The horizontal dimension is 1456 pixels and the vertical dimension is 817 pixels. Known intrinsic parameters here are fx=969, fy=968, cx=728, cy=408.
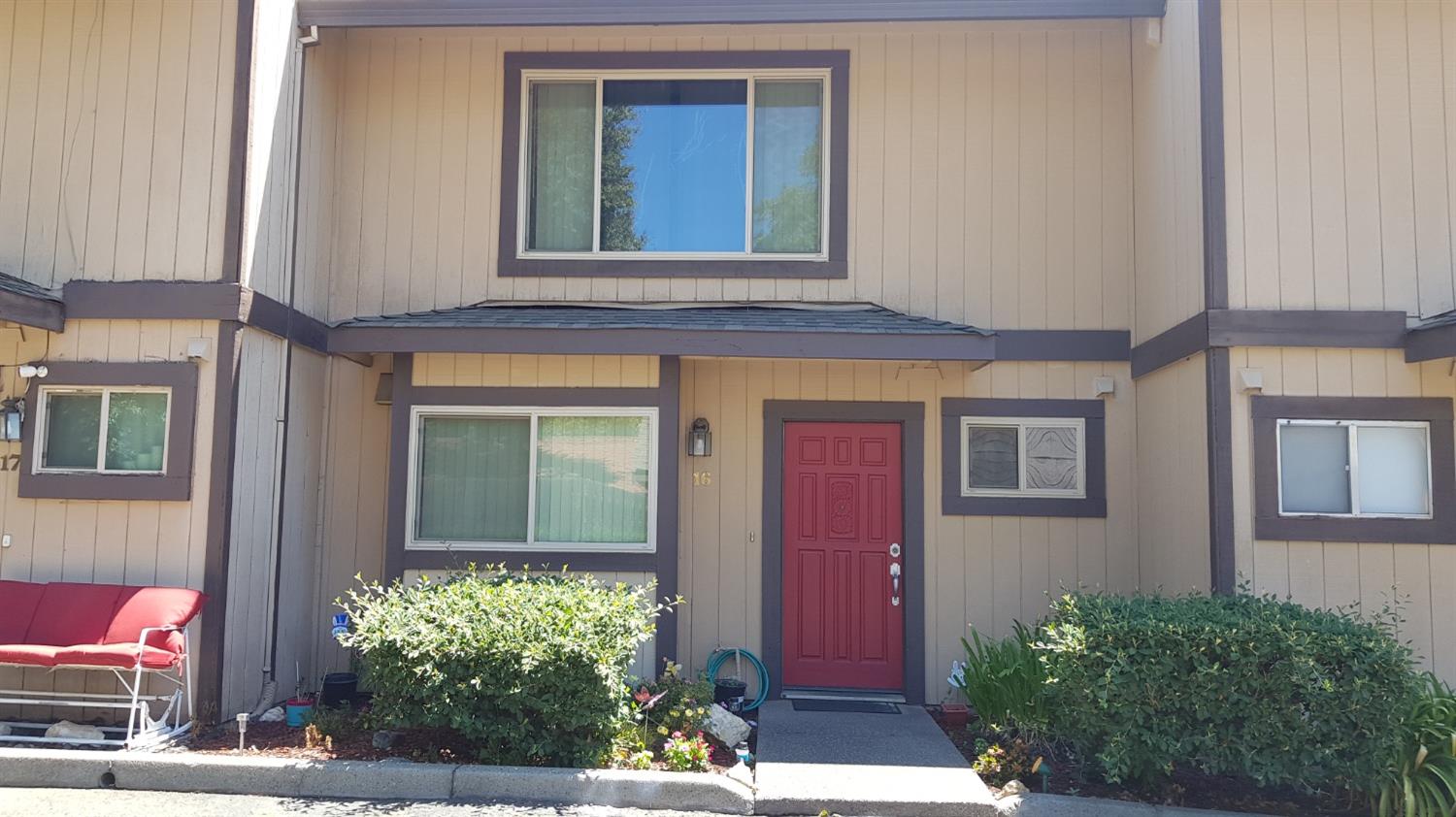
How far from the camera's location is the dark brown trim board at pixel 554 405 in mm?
7242

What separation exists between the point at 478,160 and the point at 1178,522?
20.1ft

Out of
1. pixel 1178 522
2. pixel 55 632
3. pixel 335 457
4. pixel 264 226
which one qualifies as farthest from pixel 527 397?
pixel 1178 522

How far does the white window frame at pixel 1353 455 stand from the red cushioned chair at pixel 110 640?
22.9ft

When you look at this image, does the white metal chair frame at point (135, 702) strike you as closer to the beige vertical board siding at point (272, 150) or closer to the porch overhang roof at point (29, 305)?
the porch overhang roof at point (29, 305)

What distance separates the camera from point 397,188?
26.5 feet

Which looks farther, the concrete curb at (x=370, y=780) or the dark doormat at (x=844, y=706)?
the dark doormat at (x=844, y=706)

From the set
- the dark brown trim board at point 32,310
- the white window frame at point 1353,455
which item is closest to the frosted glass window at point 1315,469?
the white window frame at point 1353,455

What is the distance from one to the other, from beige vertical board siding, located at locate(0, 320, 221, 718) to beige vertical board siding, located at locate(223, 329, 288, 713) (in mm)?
212

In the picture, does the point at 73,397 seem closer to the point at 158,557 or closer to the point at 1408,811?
the point at 158,557

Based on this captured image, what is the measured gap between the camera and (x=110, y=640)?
5926 mm

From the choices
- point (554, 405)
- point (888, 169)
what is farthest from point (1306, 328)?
point (554, 405)

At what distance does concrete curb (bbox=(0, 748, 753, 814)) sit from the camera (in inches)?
208

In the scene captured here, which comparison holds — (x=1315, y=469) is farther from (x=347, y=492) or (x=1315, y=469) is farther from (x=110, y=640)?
(x=110, y=640)

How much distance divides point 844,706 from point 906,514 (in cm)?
155
